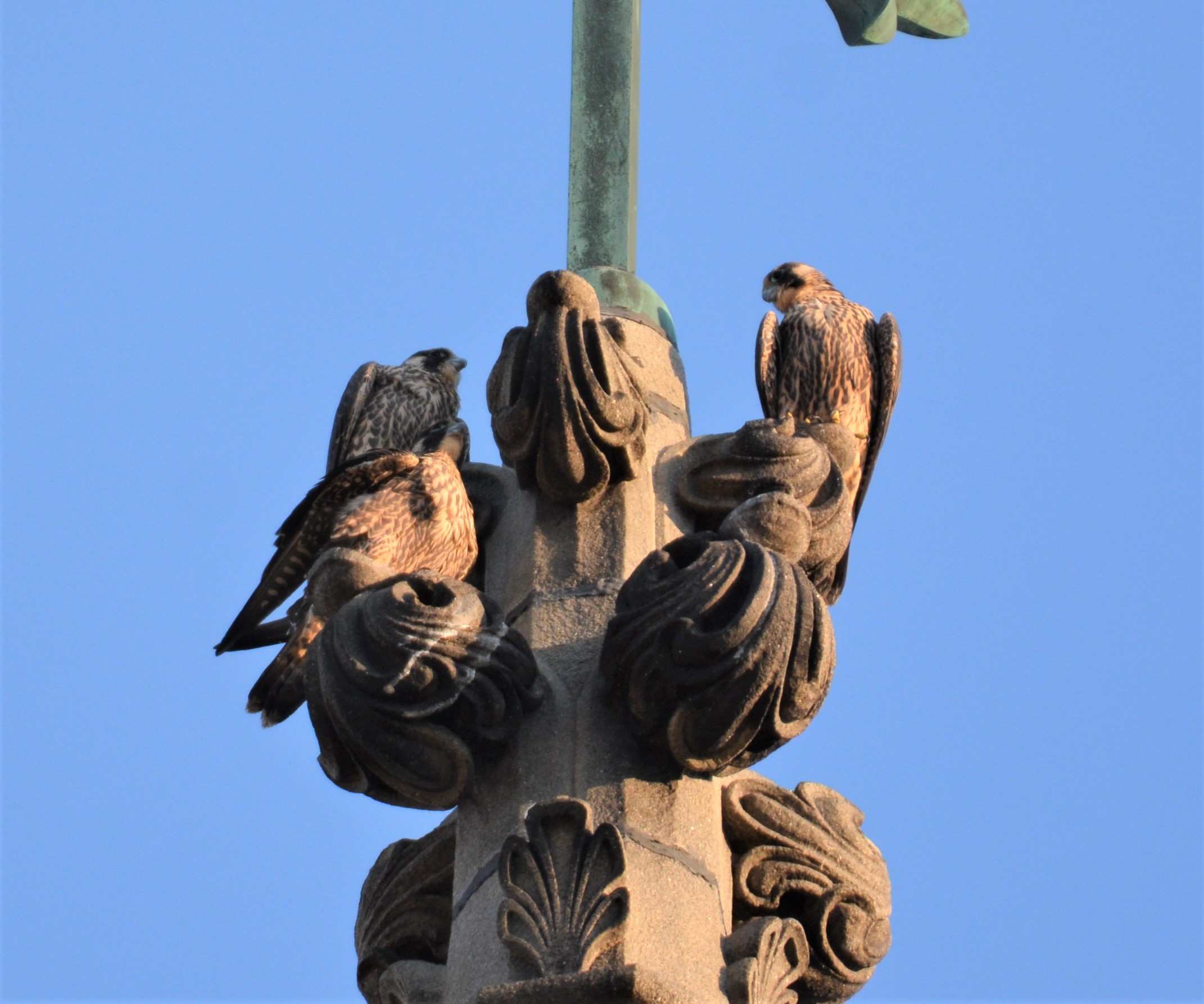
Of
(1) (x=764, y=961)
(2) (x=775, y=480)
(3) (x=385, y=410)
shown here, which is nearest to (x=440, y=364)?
(3) (x=385, y=410)

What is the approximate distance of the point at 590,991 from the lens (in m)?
3.40

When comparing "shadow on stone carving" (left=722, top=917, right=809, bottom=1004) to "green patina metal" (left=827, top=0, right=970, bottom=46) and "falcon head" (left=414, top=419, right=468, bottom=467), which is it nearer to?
"falcon head" (left=414, top=419, right=468, bottom=467)

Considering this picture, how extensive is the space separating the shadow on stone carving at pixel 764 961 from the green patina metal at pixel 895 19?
366 cm

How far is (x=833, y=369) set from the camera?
696 cm

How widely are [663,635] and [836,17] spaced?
11.6 ft

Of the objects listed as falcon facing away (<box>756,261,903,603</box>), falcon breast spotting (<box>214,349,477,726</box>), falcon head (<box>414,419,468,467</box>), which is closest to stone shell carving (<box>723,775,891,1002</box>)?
falcon breast spotting (<box>214,349,477,726</box>)

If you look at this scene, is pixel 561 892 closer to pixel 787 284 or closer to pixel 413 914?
pixel 413 914

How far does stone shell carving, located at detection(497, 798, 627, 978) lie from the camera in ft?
11.6

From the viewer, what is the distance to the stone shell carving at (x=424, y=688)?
3.96 meters

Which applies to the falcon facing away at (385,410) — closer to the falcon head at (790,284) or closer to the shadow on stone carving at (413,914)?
the falcon head at (790,284)

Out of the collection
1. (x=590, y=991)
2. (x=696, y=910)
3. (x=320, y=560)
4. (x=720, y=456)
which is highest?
(x=720, y=456)

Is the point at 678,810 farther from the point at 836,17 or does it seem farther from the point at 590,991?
the point at 836,17

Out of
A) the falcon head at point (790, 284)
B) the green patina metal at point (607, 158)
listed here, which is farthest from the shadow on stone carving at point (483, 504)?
the falcon head at point (790, 284)

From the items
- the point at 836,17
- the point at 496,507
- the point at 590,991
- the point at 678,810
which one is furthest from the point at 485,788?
the point at 836,17
